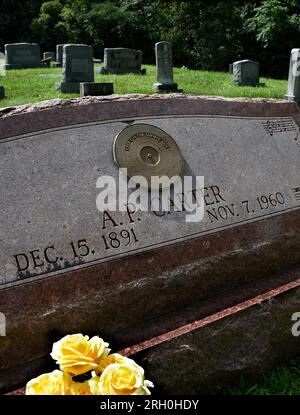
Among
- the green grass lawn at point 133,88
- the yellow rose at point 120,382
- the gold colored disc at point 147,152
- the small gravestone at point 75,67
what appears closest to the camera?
the yellow rose at point 120,382

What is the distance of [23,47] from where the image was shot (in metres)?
16.7

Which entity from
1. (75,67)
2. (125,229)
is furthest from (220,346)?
(75,67)

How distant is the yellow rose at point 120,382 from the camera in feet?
4.79

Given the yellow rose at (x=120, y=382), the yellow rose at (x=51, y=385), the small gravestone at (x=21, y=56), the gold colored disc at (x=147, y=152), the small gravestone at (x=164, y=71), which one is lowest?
the yellow rose at (x=51, y=385)

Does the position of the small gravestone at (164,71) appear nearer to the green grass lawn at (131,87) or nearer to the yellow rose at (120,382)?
the green grass lawn at (131,87)

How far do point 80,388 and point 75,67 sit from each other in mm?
9839

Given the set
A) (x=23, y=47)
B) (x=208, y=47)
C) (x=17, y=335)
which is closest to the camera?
(x=17, y=335)

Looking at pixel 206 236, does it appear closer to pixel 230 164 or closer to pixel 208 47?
pixel 230 164

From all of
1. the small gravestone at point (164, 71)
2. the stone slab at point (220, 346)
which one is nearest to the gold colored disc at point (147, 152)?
the stone slab at point (220, 346)

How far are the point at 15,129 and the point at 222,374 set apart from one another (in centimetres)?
163

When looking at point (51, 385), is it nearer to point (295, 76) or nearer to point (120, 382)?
point (120, 382)

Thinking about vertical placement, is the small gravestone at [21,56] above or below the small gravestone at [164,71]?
above

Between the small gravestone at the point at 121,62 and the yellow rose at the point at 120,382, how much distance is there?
13962 millimetres

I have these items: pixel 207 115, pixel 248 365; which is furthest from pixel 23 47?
pixel 248 365
